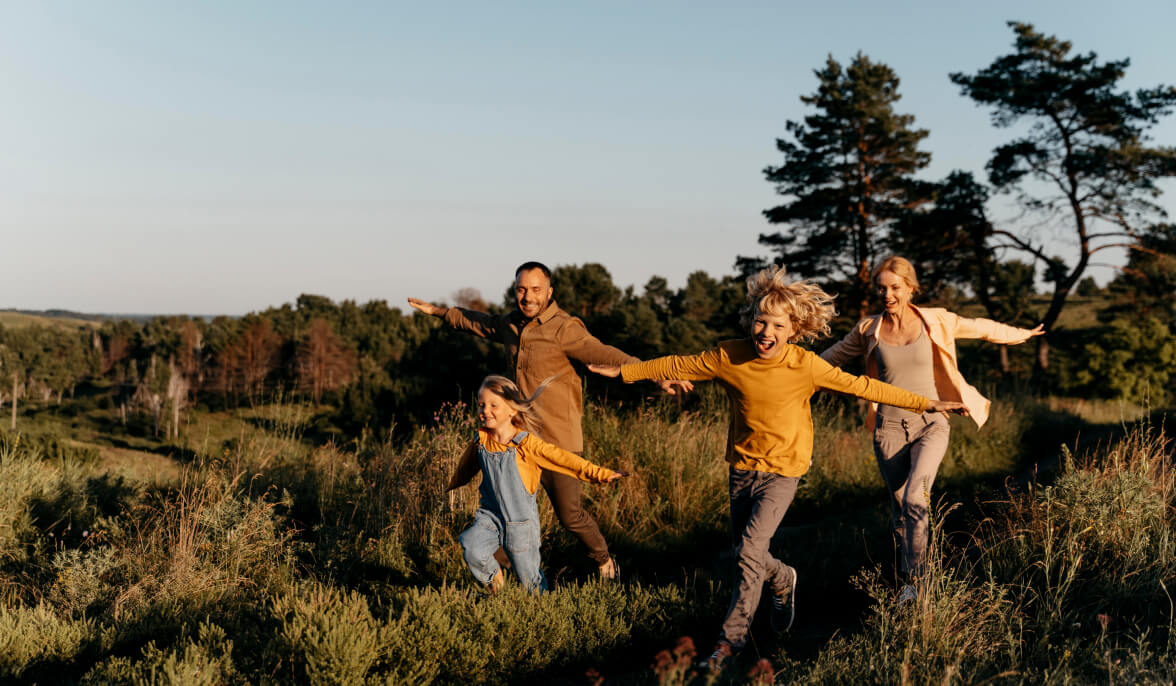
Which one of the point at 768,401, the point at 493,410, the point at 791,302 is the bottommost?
the point at 493,410

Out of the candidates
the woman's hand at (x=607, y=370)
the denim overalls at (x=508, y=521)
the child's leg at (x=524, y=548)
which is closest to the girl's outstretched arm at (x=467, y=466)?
the denim overalls at (x=508, y=521)

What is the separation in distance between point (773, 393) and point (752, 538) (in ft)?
2.44

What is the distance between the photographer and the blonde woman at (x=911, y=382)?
173 inches

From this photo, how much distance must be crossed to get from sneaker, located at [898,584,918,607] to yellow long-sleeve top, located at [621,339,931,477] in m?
0.78

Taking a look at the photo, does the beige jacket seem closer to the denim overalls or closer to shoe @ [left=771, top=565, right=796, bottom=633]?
shoe @ [left=771, top=565, right=796, bottom=633]

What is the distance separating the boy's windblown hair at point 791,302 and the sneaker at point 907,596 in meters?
1.41

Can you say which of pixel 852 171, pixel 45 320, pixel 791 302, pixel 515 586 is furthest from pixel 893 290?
pixel 45 320

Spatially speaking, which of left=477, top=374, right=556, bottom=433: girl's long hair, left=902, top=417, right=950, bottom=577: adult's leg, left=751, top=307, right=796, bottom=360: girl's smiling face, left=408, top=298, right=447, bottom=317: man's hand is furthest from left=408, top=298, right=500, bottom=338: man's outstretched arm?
left=902, top=417, right=950, bottom=577: adult's leg

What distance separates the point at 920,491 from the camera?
4371 mm

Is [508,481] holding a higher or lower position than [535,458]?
lower

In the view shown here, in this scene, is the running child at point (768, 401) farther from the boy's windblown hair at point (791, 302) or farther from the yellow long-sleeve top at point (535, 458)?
the yellow long-sleeve top at point (535, 458)

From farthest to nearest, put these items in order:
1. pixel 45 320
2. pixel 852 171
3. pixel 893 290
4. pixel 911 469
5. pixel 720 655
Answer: pixel 45 320 < pixel 852 171 < pixel 893 290 < pixel 911 469 < pixel 720 655

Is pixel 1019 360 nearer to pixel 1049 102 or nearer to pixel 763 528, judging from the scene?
pixel 1049 102

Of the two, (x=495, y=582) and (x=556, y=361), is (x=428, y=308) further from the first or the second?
(x=495, y=582)
